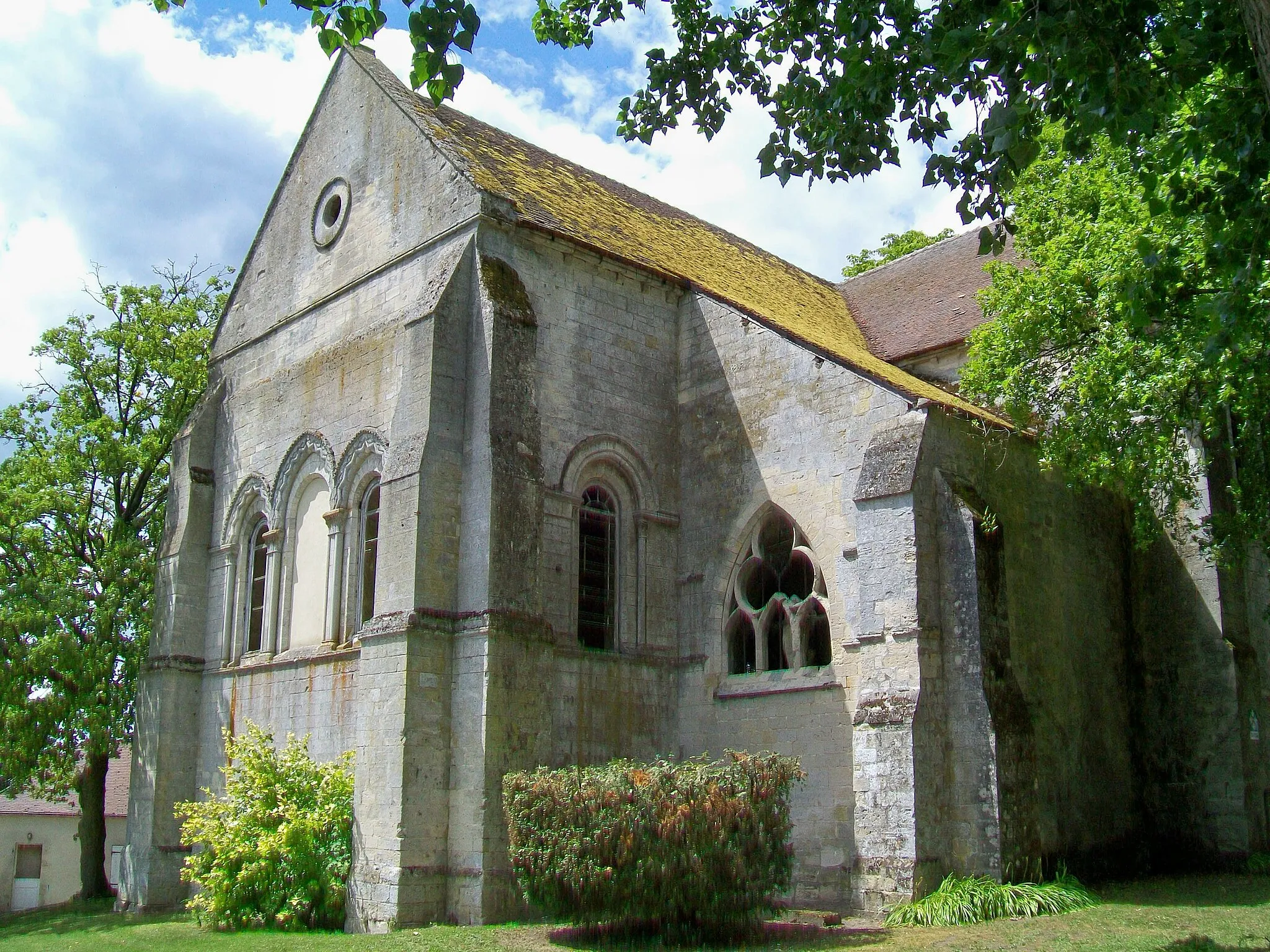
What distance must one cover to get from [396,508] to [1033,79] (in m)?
9.22

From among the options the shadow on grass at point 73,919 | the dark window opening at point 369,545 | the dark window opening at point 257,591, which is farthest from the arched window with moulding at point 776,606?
the shadow on grass at point 73,919

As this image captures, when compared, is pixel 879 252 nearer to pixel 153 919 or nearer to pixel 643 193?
pixel 643 193

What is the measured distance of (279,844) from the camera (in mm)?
14945

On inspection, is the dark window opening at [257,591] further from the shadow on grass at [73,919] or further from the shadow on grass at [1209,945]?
the shadow on grass at [1209,945]

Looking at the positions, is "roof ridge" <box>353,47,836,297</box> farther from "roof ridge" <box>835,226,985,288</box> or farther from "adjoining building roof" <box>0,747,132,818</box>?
"adjoining building roof" <box>0,747,132,818</box>

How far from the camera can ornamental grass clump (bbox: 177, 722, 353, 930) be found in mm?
14805

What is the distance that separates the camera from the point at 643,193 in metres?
23.8

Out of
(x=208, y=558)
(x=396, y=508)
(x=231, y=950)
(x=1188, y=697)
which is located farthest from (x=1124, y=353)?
(x=208, y=558)

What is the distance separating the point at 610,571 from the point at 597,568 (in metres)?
0.24

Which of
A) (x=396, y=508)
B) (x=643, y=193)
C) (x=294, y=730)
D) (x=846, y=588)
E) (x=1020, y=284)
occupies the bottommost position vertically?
(x=294, y=730)

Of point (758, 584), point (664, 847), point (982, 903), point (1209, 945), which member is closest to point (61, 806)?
point (758, 584)

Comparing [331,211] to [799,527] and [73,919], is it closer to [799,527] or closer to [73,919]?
[799,527]

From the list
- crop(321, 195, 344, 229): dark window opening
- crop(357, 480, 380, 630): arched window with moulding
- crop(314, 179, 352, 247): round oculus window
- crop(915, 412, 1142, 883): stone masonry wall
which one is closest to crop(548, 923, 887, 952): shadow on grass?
crop(915, 412, 1142, 883): stone masonry wall

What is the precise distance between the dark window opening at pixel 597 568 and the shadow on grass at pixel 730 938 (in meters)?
4.72
